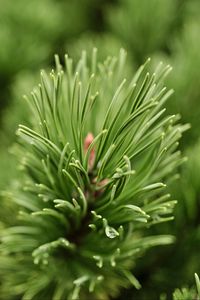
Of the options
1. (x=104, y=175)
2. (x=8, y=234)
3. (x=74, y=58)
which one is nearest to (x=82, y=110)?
(x=104, y=175)

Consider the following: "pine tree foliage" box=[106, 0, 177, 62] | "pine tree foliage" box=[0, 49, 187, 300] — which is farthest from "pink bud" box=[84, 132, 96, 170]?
"pine tree foliage" box=[106, 0, 177, 62]

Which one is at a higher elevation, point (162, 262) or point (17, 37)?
point (17, 37)

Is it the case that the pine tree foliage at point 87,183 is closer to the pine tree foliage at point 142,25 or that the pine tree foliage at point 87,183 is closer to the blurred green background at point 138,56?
the blurred green background at point 138,56

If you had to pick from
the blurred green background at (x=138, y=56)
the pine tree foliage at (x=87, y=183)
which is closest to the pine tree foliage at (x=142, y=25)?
the blurred green background at (x=138, y=56)

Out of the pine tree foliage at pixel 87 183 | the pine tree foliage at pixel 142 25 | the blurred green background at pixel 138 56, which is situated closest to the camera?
the pine tree foliage at pixel 87 183

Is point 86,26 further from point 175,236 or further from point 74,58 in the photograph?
point 175,236

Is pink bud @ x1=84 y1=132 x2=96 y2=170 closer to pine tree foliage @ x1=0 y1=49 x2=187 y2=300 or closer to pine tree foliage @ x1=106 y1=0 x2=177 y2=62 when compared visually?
pine tree foliage @ x1=0 y1=49 x2=187 y2=300
